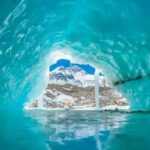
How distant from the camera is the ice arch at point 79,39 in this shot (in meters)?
9.74

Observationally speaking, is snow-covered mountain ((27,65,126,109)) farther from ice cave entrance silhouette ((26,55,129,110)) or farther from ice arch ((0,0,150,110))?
ice arch ((0,0,150,110))

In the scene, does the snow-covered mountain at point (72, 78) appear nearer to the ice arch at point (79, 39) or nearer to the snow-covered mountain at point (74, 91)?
the snow-covered mountain at point (74, 91)

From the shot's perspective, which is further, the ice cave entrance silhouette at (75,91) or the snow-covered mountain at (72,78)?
the snow-covered mountain at (72,78)

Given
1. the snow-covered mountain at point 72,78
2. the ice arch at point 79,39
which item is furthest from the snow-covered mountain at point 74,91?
the ice arch at point 79,39

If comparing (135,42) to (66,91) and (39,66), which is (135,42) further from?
(66,91)

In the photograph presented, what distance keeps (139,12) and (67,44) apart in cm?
415

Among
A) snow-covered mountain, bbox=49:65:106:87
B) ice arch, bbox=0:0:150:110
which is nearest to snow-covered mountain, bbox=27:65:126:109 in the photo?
snow-covered mountain, bbox=49:65:106:87

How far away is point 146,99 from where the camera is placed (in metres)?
13.3

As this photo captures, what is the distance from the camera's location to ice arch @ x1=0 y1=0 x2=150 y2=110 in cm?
974

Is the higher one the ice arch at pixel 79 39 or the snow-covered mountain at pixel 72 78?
the snow-covered mountain at pixel 72 78

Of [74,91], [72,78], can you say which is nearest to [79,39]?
[72,78]

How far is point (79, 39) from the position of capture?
511 inches

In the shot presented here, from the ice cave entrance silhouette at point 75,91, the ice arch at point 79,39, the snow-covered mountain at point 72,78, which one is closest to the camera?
the ice arch at point 79,39

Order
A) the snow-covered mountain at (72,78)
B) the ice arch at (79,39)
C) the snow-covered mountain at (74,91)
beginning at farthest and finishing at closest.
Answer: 1. the snow-covered mountain at (72,78)
2. the snow-covered mountain at (74,91)
3. the ice arch at (79,39)
